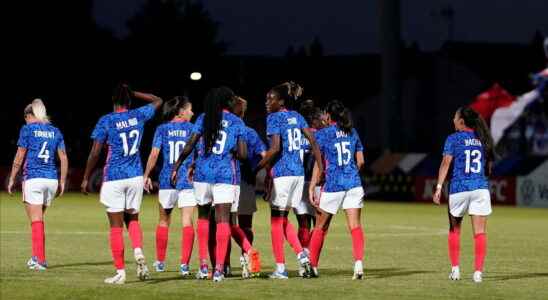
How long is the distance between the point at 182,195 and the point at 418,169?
39.3m

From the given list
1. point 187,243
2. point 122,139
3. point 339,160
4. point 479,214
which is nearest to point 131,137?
point 122,139

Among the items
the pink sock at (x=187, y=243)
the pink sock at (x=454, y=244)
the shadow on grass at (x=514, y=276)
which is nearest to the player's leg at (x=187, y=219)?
the pink sock at (x=187, y=243)

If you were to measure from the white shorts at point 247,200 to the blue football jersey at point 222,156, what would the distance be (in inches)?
42.8

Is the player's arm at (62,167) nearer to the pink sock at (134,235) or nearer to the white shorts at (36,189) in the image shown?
the white shorts at (36,189)

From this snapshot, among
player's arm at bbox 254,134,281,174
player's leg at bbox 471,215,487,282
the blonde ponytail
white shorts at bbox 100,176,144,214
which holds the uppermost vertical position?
the blonde ponytail

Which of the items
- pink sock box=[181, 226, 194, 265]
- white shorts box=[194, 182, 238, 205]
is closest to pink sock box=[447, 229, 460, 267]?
white shorts box=[194, 182, 238, 205]

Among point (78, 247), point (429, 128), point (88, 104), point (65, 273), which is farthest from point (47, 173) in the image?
point (429, 128)

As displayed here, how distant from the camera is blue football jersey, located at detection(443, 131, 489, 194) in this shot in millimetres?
16062

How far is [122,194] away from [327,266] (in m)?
4.45

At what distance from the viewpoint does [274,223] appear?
16078 millimetres

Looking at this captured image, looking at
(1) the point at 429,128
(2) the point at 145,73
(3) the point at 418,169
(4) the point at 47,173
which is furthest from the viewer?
(1) the point at 429,128

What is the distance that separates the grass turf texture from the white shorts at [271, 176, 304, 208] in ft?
3.16

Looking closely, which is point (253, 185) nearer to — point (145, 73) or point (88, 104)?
point (88, 104)

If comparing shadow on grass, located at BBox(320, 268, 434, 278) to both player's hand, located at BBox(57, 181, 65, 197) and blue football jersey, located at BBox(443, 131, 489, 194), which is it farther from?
player's hand, located at BBox(57, 181, 65, 197)
